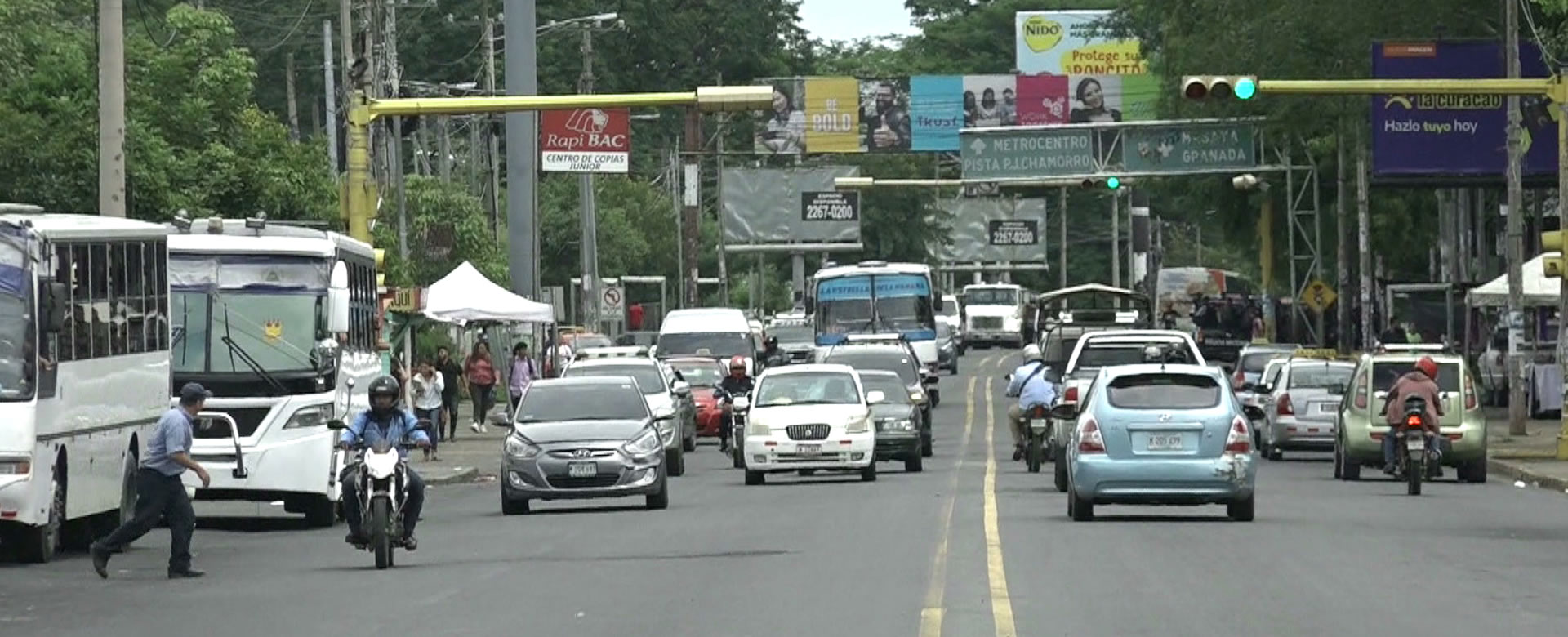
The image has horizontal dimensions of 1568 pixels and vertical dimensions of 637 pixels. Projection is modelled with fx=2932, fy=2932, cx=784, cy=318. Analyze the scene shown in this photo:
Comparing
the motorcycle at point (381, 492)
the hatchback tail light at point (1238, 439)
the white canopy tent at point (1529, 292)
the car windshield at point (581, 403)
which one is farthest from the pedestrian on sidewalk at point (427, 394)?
the motorcycle at point (381, 492)

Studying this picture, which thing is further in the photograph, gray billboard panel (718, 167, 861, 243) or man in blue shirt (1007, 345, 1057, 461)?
gray billboard panel (718, 167, 861, 243)

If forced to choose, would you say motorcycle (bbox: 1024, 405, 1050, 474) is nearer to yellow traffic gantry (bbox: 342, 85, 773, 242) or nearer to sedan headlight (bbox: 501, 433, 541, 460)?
yellow traffic gantry (bbox: 342, 85, 773, 242)

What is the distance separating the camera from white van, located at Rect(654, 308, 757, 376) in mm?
57875

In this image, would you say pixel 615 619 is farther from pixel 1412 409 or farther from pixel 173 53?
pixel 173 53

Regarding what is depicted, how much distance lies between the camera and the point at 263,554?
25188mm

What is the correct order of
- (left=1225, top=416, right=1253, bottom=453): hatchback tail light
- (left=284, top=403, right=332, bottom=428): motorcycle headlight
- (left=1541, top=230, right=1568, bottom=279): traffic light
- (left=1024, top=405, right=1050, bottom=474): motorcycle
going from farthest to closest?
(left=1541, top=230, right=1568, bottom=279): traffic light < (left=1024, top=405, right=1050, bottom=474): motorcycle < (left=284, top=403, right=332, bottom=428): motorcycle headlight < (left=1225, top=416, right=1253, bottom=453): hatchback tail light

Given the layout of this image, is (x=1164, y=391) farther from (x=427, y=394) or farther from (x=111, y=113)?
(x=427, y=394)

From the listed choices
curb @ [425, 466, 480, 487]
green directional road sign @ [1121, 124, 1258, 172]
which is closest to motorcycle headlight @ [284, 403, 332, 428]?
curb @ [425, 466, 480, 487]

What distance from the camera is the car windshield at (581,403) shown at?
99.6 ft

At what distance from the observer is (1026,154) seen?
78.6 metres

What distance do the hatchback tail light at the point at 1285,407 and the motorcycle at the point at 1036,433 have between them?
4.96 meters

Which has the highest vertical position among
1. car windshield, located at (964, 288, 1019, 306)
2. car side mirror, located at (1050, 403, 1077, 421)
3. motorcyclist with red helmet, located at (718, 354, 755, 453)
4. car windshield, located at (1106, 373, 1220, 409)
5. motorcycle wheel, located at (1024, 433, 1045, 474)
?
car windshield, located at (964, 288, 1019, 306)

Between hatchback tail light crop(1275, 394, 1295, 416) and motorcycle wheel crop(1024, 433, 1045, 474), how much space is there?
5042 mm

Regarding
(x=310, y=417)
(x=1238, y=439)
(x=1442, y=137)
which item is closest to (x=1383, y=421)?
(x=1238, y=439)
